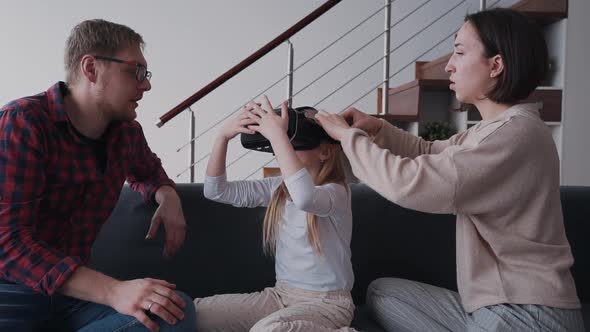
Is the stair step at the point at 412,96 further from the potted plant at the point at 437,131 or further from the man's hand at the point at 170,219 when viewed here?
the man's hand at the point at 170,219

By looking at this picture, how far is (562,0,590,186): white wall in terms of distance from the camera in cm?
285

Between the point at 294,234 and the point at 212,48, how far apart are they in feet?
10.9

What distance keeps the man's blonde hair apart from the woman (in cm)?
53

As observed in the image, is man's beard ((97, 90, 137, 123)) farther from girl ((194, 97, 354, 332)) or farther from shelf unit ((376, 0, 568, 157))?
shelf unit ((376, 0, 568, 157))

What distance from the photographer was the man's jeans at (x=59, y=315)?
106 cm

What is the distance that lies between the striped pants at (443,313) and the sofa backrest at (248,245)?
0.53ft

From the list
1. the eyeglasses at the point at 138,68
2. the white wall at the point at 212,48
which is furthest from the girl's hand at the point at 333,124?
the white wall at the point at 212,48

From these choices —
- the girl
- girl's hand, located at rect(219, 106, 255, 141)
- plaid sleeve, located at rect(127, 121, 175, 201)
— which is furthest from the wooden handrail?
girl's hand, located at rect(219, 106, 255, 141)

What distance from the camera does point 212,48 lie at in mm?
4441

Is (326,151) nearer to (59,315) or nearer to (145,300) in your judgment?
(145,300)

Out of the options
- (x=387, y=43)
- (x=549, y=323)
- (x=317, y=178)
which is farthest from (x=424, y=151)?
(x=387, y=43)

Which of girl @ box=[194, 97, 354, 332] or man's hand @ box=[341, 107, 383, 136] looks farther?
man's hand @ box=[341, 107, 383, 136]

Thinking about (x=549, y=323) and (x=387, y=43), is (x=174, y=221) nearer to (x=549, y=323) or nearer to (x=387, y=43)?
(x=549, y=323)

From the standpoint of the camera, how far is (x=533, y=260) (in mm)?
1106
